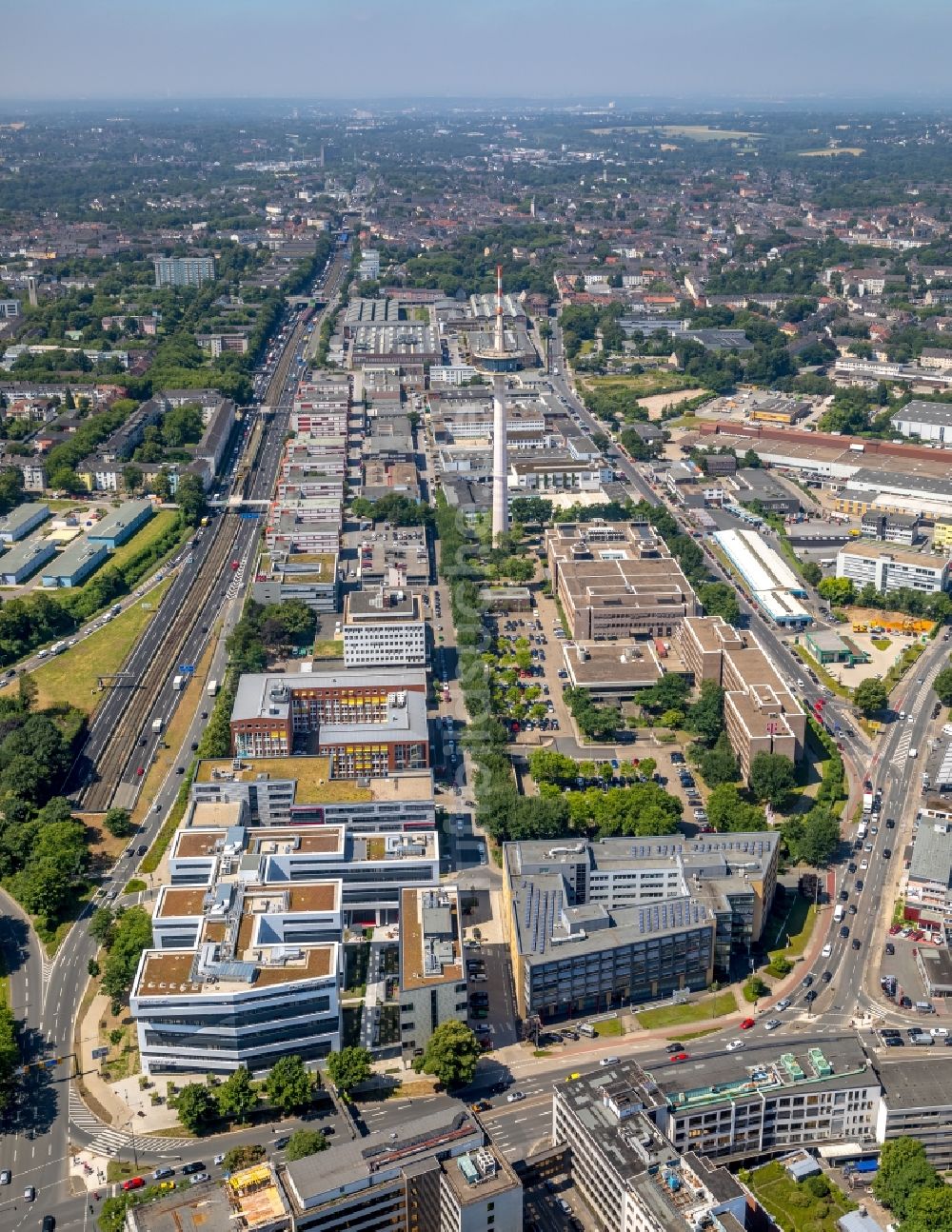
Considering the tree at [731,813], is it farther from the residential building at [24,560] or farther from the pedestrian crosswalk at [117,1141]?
the residential building at [24,560]

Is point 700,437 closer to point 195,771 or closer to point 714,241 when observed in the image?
point 195,771

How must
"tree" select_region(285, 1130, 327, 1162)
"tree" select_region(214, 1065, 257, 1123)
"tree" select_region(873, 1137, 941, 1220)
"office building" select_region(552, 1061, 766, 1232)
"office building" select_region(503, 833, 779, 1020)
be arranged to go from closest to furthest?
1. "office building" select_region(552, 1061, 766, 1232)
2. "tree" select_region(873, 1137, 941, 1220)
3. "tree" select_region(285, 1130, 327, 1162)
4. "tree" select_region(214, 1065, 257, 1123)
5. "office building" select_region(503, 833, 779, 1020)

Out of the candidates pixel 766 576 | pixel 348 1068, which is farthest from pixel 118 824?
pixel 766 576

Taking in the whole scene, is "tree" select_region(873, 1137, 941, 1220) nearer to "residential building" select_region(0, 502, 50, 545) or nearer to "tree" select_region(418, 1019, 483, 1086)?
"tree" select_region(418, 1019, 483, 1086)

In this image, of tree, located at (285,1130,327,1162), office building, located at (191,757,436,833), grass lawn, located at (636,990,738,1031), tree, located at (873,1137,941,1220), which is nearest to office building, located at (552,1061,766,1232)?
tree, located at (873,1137,941,1220)

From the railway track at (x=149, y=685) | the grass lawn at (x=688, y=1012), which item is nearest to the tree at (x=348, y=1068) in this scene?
the grass lawn at (x=688, y=1012)

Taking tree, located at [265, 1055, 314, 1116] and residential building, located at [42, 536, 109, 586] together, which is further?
residential building, located at [42, 536, 109, 586]
